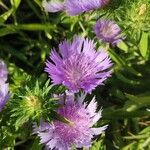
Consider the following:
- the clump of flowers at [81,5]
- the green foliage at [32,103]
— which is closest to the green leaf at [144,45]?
the clump of flowers at [81,5]

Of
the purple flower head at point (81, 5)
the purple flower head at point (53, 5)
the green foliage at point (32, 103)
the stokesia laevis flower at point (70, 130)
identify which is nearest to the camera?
the green foliage at point (32, 103)

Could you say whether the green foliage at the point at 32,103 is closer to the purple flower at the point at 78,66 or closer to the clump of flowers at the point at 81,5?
the purple flower at the point at 78,66

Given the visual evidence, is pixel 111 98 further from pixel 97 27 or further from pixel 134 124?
pixel 97 27

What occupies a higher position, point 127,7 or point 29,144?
point 127,7

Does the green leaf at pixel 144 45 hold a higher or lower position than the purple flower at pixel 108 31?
lower

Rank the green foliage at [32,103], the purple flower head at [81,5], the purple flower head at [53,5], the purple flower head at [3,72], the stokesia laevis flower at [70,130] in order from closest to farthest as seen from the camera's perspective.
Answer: the green foliage at [32,103], the stokesia laevis flower at [70,130], the purple flower head at [81,5], the purple flower head at [3,72], the purple flower head at [53,5]

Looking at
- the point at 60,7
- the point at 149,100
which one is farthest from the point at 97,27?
the point at 149,100

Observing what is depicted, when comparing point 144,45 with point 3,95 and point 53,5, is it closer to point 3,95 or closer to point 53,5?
point 53,5
